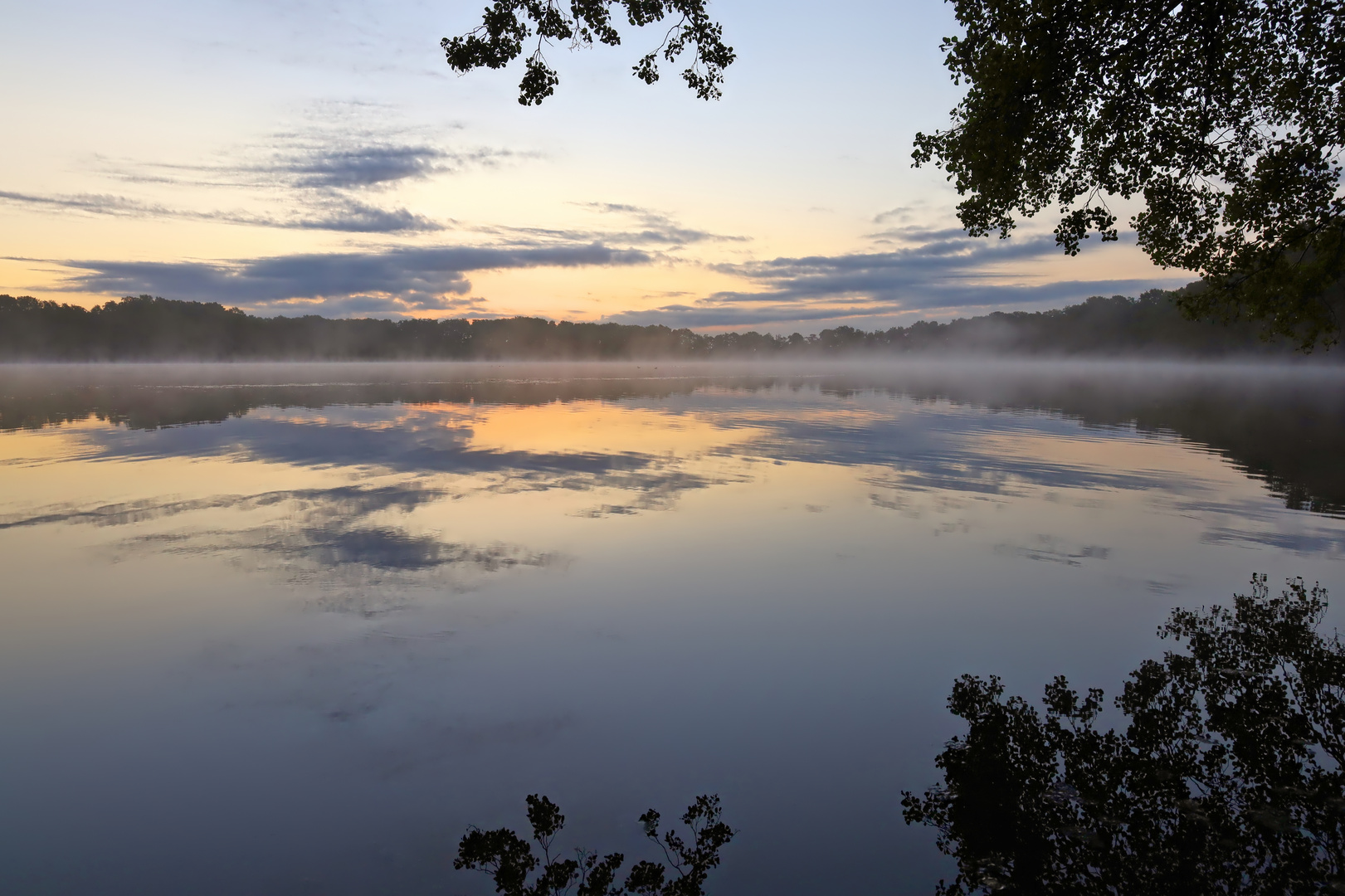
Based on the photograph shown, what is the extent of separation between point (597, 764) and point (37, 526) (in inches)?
574

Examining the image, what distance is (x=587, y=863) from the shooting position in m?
5.19

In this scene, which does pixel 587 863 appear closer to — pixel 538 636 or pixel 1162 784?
pixel 538 636

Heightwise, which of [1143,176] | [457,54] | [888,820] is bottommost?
[888,820]

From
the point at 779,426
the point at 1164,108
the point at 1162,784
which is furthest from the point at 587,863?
the point at 779,426

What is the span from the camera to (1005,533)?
14.2 m

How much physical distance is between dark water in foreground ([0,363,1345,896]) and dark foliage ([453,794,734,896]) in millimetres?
159

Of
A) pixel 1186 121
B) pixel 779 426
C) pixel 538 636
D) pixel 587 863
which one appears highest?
pixel 1186 121

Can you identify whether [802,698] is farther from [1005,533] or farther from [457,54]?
[457,54]

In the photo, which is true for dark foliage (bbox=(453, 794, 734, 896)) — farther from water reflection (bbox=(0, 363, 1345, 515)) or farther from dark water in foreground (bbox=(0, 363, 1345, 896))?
water reflection (bbox=(0, 363, 1345, 515))

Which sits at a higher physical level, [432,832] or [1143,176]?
[1143,176]

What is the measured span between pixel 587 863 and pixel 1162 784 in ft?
16.1

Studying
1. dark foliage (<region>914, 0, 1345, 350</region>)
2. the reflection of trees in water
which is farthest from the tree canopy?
the reflection of trees in water

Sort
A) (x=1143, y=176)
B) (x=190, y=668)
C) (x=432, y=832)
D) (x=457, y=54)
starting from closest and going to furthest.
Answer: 1. (x=432, y=832)
2. (x=190, y=668)
3. (x=457, y=54)
4. (x=1143, y=176)

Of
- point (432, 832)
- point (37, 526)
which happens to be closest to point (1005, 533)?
point (432, 832)
